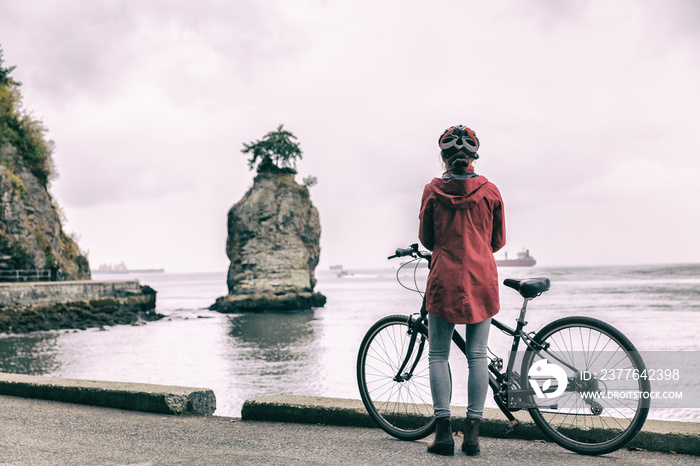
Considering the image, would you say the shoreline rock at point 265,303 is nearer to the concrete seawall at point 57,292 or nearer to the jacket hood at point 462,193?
the concrete seawall at point 57,292

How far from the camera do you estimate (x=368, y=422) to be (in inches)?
178

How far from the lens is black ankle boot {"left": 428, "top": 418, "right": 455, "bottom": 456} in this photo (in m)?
3.72

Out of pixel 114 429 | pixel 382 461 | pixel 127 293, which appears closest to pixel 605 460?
pixel 382 461

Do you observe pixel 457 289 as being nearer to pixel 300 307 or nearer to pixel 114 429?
pixel 114 429

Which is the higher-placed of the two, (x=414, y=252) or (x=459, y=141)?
(x=459, y=141)

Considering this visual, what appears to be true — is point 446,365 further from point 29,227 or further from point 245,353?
point 29,227

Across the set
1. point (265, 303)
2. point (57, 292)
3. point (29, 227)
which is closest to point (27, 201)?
point (29, 227)

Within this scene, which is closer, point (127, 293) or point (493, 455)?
point (493, 455)

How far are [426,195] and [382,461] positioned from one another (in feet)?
5.50

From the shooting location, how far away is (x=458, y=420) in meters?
4.27

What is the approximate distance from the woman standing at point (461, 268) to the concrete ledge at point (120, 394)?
241 centimetres

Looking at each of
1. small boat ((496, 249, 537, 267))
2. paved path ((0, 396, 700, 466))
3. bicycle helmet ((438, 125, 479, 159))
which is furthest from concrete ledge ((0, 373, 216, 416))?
small boat ((496, 249, 537, 267))

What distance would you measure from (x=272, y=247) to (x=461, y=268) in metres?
61.6

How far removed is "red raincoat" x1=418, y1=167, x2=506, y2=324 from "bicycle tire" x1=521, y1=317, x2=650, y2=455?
1.59 feet
